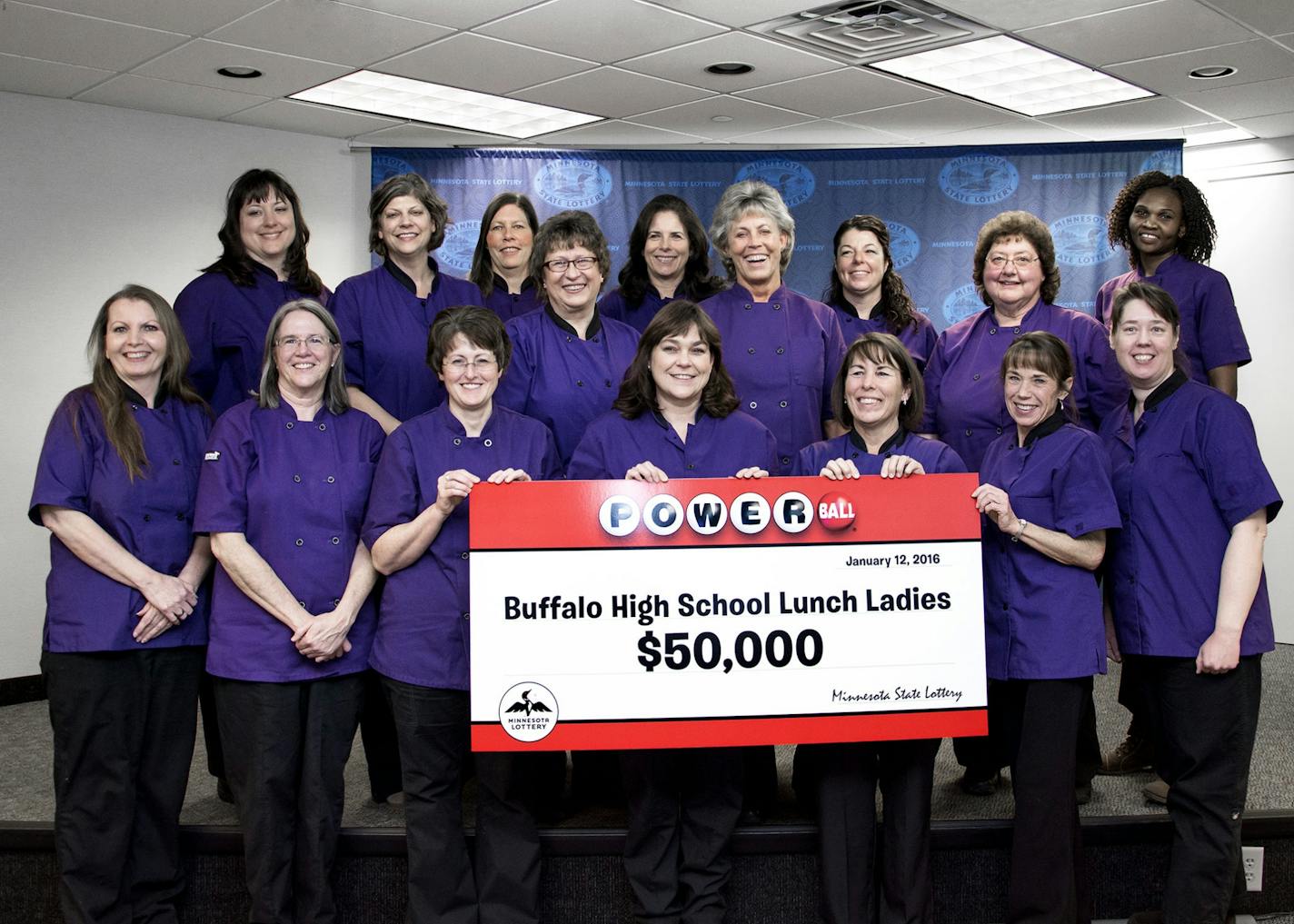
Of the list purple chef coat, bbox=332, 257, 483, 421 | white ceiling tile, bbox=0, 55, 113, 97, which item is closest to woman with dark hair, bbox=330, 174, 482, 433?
purple chef coat, bbox=332, 257, 483, 421

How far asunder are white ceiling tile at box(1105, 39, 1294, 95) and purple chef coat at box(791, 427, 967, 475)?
10.4 ft

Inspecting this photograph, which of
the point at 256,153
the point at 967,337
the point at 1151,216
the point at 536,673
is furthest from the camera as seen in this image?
the point at 256,153

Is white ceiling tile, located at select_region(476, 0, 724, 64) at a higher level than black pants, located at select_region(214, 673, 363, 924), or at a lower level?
higher

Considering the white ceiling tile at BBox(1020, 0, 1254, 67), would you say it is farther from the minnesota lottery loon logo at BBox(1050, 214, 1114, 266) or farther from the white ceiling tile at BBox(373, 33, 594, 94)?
the white ceiling tile at BBox(373, 33, 594, 94)

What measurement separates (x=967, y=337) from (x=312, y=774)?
2.15m

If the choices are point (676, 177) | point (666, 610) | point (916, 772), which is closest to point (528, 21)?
point (676, 177)

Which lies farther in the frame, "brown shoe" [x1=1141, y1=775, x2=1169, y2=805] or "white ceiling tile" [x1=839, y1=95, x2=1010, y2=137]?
"white ceiling tile" [x1=839, y1=95, x2=1010, y2=137]

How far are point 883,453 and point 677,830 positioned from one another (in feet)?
3.46

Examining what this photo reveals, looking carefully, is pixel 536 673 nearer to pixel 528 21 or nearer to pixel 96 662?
pixel 96 662

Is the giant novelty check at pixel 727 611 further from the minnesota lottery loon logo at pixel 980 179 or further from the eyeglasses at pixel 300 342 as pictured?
the minnesota lottery loon logo at pixel 980 179

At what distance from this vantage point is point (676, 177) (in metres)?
6.59

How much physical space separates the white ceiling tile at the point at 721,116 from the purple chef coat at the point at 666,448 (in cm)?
328

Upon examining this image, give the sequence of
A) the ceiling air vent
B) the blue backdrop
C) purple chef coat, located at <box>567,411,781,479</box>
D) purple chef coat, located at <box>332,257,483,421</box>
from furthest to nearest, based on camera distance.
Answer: the blue backdrop
the ceiling air vent
purple chef coat, located at <box>332,257,483,421</box>
purple chef coat, located at <box>567,411,781,479</box>

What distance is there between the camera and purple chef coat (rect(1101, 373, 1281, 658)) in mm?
2705
